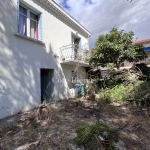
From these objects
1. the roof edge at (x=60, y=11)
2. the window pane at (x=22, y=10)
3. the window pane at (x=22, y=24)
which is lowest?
the window pane at (x=22, y=24)

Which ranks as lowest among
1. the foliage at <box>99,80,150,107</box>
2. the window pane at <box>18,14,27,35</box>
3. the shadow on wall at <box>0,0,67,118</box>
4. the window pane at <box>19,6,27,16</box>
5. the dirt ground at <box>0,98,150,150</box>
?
the dirt ground at <box>0,98,150,150</box>

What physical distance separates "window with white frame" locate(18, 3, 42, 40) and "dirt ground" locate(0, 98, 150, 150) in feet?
13.3

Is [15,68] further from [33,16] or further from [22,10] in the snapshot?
[33,16]

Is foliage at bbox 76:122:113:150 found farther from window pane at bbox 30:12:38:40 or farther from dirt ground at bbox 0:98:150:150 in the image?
window pane at bbox 30:12:38:40

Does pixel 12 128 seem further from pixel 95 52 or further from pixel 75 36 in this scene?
pixel 75 36

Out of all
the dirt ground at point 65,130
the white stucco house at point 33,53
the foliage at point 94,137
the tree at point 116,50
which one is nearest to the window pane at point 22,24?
the white stucco house at point 33,53

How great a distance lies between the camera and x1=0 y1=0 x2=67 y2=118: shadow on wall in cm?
510

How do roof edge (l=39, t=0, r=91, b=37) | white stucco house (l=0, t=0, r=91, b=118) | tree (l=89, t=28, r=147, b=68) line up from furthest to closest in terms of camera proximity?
tree (l=89, t=28, r=147, b=68) → roof edge (l=39, t=0, r=91, b=37) → white stucco house (l=0, t=0, r=91, b=118)

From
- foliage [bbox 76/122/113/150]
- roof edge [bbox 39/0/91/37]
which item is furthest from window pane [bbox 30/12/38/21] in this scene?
foliage [bbox 76/122/113/150]

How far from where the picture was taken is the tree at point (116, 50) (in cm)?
892

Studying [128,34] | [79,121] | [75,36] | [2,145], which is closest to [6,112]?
[2,145]

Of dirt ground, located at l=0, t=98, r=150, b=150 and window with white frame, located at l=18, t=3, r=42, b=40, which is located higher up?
window with white frame, located at l=18, t=3, r=42, b=40

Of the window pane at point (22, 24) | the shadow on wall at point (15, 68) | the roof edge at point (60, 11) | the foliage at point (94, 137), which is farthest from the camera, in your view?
the roof edge at point (60, 11)

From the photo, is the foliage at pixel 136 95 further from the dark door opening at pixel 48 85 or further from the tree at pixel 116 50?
the dark door opening at pixel 48 85
